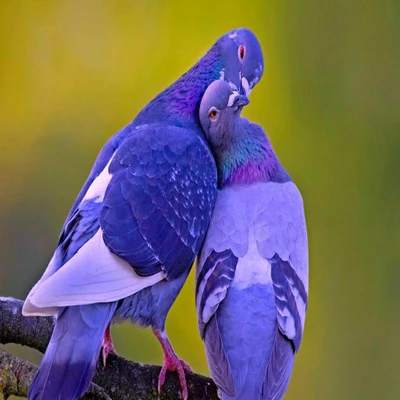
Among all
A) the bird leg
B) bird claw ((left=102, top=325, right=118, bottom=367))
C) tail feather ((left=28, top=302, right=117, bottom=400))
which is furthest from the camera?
bird claw ((left=102, top=325, right=118, bottom=367))

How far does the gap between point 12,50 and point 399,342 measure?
318 centimetres

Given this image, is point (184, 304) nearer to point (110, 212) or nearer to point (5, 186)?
point (5, 186)

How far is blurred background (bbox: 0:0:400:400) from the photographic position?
5152 millimetres

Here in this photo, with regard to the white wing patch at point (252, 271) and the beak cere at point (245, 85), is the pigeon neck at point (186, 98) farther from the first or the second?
the white wing patch at point (252, 271)

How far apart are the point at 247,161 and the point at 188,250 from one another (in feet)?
1.48

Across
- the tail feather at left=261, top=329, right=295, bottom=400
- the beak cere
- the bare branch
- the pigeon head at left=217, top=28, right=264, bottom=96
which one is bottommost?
the bare branch

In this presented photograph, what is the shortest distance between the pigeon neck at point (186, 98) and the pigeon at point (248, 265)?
3.0 inches

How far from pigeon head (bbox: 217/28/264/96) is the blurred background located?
68.8 inches

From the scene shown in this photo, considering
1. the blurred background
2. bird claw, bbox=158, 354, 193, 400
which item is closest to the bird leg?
bird claw, bbox=158, 354, 193, 400

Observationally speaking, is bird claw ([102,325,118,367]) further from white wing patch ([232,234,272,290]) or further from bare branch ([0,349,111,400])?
white wing patch ([232,234,272,290])

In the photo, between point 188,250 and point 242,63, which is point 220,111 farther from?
point 188,250

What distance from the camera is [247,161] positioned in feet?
10.3

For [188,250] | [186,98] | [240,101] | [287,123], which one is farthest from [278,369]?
[287,123]

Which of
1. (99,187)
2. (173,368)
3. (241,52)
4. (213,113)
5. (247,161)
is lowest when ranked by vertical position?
(173,368)
